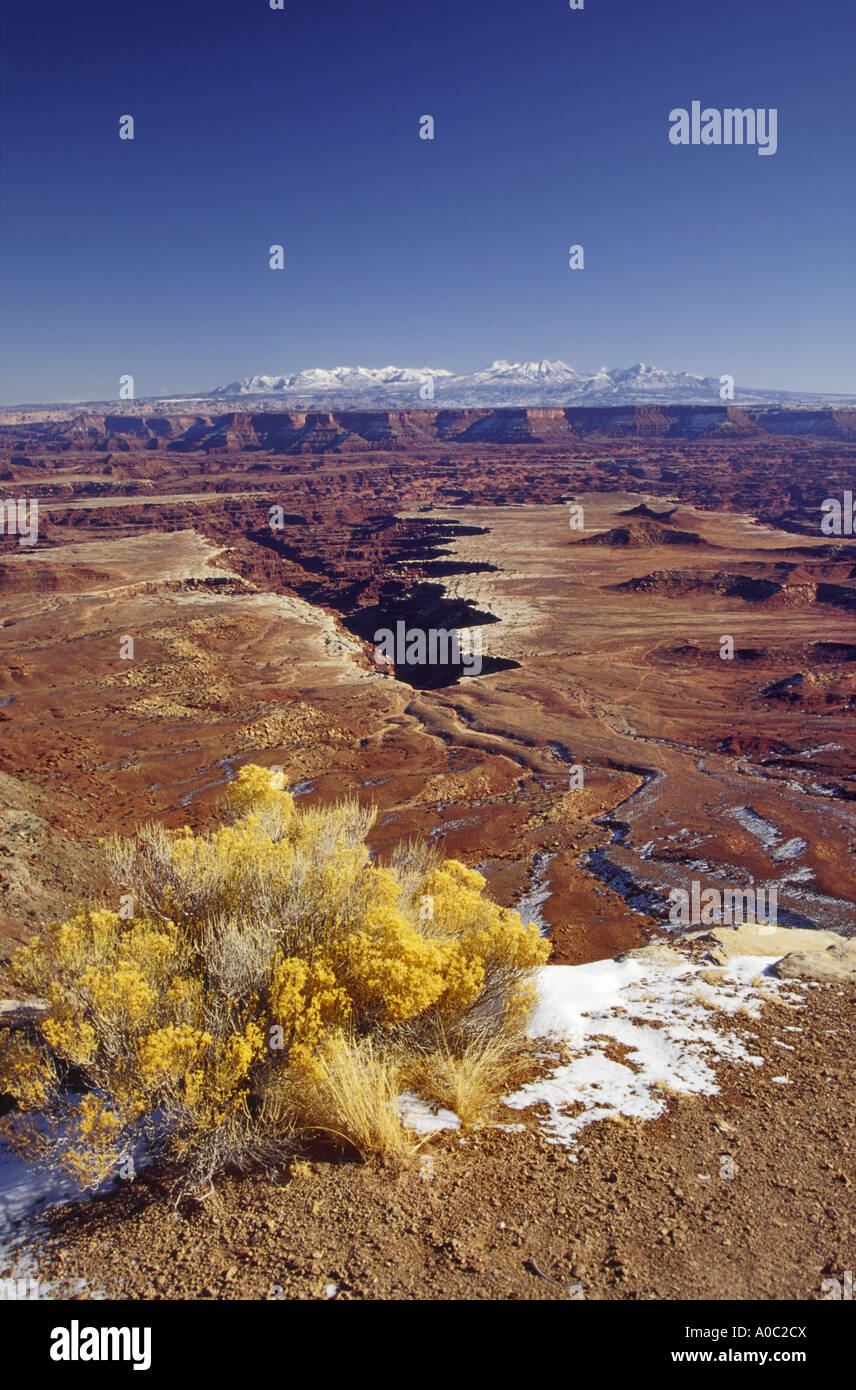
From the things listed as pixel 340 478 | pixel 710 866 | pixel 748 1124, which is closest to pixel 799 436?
pixel 340 478

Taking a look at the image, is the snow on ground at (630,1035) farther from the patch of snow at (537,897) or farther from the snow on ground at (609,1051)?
the patch of snow at (537,897)

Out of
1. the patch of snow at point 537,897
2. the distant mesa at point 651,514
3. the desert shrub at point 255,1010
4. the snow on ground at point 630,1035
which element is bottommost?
the patch of snow at point 537,897

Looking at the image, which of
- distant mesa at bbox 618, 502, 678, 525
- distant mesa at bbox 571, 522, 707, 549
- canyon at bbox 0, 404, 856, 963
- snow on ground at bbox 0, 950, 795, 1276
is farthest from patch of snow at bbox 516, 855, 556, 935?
distant mesa at bbox 618, 502, 678, 525

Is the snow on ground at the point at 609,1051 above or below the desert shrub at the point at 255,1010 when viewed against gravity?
below

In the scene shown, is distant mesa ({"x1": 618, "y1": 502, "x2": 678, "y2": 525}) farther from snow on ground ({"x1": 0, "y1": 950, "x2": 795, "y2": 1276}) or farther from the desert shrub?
the desert shrub

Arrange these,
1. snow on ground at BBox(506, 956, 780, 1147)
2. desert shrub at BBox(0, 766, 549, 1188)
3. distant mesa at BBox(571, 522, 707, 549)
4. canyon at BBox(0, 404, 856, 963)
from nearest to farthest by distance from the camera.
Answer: desert shrub at BBox(0, 766, 549, 1188)
snow on ground at BBox(506, 956, 780, 1147)
canyon at BBox(0, 404, 856, 963)
distant mesa at BBox(571, 522, 707, 549)

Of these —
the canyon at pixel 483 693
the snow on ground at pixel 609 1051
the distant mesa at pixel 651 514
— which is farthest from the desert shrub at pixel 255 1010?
the distant mesa at pixel 651 514

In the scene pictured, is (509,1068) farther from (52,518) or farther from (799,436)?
(799,436)
